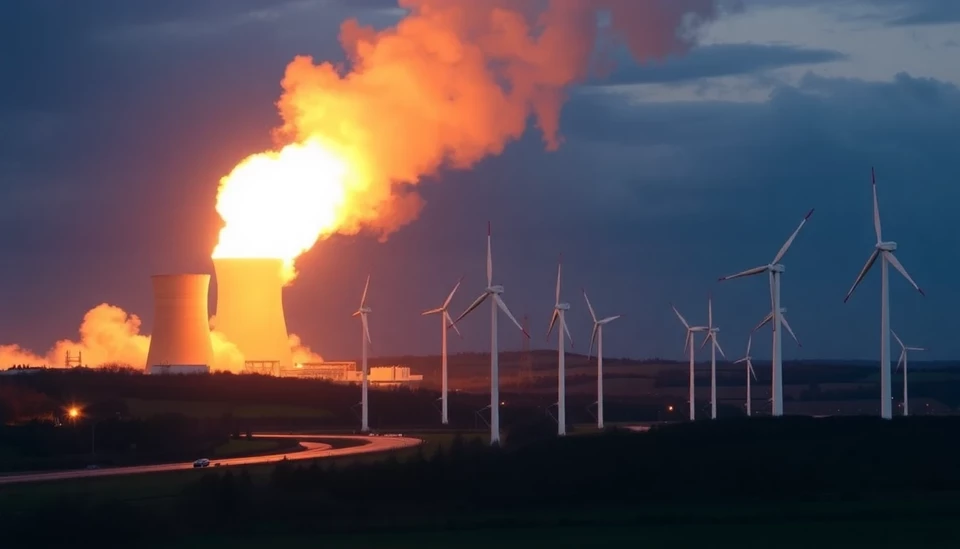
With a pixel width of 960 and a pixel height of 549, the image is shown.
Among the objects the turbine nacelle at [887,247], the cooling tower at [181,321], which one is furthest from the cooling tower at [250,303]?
the turbine nacelle at [887,247]

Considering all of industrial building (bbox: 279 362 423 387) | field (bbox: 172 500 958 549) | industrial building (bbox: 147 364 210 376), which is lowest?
field (bbox: 172 500 958 549)

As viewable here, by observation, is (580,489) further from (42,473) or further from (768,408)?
(768,408)

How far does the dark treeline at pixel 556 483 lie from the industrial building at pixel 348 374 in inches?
2763

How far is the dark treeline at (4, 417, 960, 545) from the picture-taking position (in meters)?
58.3

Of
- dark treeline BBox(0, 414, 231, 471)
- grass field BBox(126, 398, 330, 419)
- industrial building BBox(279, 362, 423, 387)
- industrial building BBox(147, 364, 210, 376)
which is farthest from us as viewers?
industrial building BBox(279, 362, 423, 387)

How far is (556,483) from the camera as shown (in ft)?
224

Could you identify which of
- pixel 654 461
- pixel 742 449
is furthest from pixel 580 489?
pixel 742 449

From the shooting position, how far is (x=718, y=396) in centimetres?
17275

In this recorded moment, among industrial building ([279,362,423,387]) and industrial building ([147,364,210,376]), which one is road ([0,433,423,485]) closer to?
industrial building ([147,364,210,376])

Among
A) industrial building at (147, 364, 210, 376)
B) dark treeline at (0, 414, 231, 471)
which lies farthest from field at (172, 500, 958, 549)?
industrial building at (147, 364, 210, 376)

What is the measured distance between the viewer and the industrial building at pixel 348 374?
150 meters

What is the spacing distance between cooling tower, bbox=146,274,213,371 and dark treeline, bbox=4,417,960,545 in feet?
124

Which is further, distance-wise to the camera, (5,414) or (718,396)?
(718,396)

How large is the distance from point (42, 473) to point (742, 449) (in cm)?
3626
